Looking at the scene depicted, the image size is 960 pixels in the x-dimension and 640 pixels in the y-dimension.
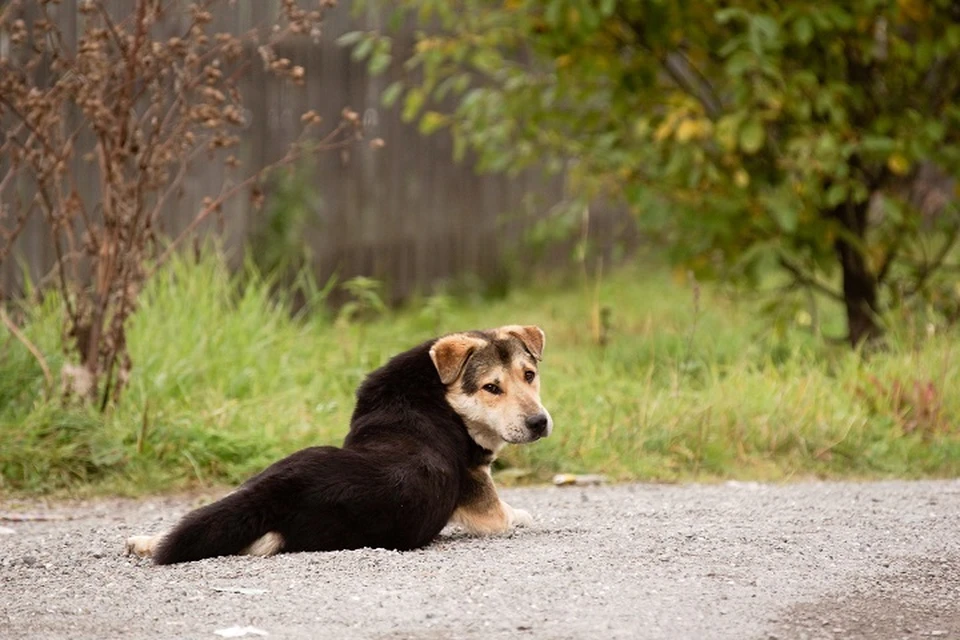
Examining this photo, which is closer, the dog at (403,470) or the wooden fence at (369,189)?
the dog at (403,470)

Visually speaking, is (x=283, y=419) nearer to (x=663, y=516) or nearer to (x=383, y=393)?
(x=383, y=393)

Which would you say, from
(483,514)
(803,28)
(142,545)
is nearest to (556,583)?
(483,514)

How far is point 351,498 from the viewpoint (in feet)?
17.1

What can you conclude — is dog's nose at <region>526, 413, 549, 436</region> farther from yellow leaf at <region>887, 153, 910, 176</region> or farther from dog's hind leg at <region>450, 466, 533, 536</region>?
yellow leaf at <region>887, 153, 910, 176</region>

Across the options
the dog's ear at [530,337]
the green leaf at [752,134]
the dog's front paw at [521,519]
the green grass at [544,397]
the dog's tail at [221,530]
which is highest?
the green leaf at [752,134]

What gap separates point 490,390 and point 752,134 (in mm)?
3693

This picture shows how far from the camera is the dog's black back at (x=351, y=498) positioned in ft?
16.7

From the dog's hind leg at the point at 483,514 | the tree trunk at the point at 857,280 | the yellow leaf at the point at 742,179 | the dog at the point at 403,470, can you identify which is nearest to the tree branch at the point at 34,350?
the dog at the point at 403,470

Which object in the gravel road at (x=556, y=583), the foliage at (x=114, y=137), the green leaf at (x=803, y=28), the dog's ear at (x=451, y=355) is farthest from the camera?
the green leaf at (x=803, y=28)

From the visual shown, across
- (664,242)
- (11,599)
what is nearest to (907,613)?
(11,599)

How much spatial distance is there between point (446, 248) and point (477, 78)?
190 cm

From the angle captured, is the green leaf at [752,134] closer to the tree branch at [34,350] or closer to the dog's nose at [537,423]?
the dog's nose at [537,423]

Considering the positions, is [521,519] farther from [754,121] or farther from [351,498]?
[754,121]

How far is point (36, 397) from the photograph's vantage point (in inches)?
296
